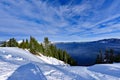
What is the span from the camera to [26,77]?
42.1 feet

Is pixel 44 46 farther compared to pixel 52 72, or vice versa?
pixel 44 46

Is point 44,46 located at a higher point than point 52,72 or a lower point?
higher

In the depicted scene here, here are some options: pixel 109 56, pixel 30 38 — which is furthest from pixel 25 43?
pixel 109 56

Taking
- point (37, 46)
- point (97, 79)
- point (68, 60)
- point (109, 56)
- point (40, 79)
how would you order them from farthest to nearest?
point (68, 60) < point (109, 56) < point (37, 46) < point (97, 79) < point (40, 79)

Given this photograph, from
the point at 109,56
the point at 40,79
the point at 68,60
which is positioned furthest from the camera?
the point at 68,60

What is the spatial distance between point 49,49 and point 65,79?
79097 millimetres

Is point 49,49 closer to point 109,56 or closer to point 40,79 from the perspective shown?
point 109,56

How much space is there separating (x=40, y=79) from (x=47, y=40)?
84.1 meters

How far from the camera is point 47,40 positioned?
315ft

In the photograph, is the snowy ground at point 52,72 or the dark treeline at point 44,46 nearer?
the snowy ground at point 52,72

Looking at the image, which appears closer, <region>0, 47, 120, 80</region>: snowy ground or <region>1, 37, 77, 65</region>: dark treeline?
<region>0, 47, 120, 80</region>: snowy ground

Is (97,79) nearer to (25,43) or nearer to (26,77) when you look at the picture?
(26,77)

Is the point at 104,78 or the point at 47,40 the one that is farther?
the point at 47,40

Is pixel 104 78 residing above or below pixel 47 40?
below
